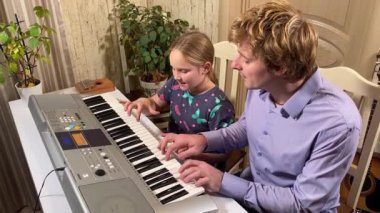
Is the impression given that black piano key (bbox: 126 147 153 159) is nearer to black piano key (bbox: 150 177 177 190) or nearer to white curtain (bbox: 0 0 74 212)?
black piano key (bbox: 150 177 177 190)

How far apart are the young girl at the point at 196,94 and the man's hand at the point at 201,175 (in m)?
0.31

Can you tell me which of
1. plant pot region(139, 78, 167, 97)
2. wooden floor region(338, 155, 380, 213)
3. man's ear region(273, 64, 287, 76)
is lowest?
wooden floor region(338, 155, 380, 213)

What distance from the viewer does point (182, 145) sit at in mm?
1095

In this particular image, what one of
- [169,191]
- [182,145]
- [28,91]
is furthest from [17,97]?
[169,191]

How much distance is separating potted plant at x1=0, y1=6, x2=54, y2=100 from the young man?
828mm

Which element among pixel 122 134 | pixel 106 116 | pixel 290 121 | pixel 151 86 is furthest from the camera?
pixel 151 86

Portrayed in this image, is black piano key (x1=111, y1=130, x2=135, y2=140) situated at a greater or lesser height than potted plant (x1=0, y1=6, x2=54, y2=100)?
lesser

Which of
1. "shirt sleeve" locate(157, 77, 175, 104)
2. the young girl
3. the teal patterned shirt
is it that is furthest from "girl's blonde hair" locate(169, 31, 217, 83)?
"shirt sleeve" locate(157, 77, 175, 104)

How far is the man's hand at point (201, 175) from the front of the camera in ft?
3.01

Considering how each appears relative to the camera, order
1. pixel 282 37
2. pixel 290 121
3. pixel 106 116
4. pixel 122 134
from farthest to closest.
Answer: pixel 106 116
pixel 122 134
pixel 290 121
pixel 282 37

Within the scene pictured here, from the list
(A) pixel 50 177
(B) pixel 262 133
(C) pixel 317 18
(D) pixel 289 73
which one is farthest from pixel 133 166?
(C) pixel 317 18

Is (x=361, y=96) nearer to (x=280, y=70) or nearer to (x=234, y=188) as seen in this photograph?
(x=280, y=70)

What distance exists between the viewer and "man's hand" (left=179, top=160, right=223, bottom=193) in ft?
3.01

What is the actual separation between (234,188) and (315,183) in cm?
22
